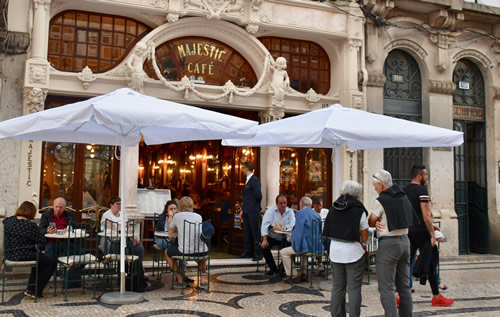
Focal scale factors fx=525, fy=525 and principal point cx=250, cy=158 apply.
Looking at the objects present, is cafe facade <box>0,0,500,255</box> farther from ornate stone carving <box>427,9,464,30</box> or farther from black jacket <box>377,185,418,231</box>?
black jacket <box>377,185,418,231</box>

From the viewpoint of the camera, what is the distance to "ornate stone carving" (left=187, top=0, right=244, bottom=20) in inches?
426

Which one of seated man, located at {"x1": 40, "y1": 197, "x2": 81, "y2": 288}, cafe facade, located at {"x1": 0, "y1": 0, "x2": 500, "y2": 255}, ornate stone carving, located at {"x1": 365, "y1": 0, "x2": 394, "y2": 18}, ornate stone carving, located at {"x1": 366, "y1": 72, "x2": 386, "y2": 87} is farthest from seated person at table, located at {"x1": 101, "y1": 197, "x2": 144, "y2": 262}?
ornate stone carving, located at {"x1": 365, "y1": 0, "x2": 394, "y2": 18}

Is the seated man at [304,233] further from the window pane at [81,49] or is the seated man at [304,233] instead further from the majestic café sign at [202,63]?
the window pane at [81,49]

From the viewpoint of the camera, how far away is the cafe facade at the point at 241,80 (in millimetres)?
9938

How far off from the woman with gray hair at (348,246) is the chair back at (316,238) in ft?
8.91

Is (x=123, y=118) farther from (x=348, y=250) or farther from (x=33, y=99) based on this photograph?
(x=33, y=99)

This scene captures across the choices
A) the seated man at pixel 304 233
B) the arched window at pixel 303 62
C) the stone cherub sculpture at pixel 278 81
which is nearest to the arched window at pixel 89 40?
the stone cherub sculpture at pixel 278 81

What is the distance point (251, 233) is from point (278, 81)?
3.35 meters

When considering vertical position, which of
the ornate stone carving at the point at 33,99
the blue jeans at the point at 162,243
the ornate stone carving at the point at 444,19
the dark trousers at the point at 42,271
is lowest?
the dark trousers at the point at 42,271

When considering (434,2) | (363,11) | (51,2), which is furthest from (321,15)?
(51,2)

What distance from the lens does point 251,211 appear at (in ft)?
34.7

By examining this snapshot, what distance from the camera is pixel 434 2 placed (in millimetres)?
12695

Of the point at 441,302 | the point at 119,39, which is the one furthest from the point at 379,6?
the point at 441,302

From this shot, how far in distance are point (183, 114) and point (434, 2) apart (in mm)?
8681
